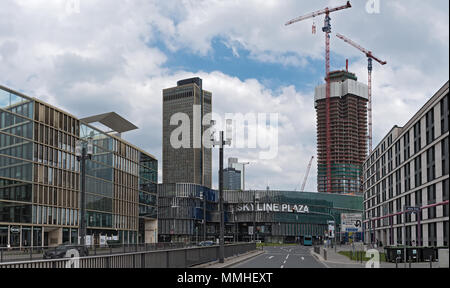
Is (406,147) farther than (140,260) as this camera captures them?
Yes

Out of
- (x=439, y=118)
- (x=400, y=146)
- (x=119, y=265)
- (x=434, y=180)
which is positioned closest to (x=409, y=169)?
(x=400, y=146)

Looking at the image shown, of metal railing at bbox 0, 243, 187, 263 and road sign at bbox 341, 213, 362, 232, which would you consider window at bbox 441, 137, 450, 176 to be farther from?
metal railing at bbox 0, 243, 187, 263

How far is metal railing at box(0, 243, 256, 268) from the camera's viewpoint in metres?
15.3

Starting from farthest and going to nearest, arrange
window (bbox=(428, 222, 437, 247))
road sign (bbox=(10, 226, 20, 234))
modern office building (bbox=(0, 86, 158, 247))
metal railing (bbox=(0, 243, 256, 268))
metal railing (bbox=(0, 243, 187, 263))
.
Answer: window (bbox=(428, 222, 437, 247))
road sign (bbox=(10, 226, 20, 234))
modern office building (bbox=(0, 86, 158, 247))
metal railing (bbox=(0, 243, 187, 263))
metal railing (bbox=(0, 243, 256, 268))

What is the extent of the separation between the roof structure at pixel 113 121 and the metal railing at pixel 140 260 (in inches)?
2155

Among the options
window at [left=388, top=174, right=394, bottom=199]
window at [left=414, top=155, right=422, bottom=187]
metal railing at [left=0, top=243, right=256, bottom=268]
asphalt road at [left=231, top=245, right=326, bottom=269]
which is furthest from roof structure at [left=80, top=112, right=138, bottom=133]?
metal railing at [left=0, top=243, right=256, bottom=268]

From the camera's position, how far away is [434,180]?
222 feet

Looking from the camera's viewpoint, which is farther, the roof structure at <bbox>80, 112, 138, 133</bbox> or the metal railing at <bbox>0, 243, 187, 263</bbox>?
the roof structure at <bbox>80, 112, 138, 133</bbox>

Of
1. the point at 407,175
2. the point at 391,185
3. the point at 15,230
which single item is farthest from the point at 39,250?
the point at 391,185

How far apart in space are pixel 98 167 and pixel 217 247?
54.1 metres

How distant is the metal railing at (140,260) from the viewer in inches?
603

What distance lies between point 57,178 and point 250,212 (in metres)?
87.7

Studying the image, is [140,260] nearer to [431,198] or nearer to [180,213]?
[431,198]

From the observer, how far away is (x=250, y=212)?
506 feet
